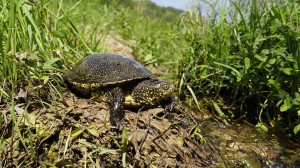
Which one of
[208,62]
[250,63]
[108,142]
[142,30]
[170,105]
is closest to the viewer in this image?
[108,142]

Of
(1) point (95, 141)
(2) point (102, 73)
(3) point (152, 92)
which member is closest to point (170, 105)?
(3) point (152, 92)

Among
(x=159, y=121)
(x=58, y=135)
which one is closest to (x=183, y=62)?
(x=159, y=121)

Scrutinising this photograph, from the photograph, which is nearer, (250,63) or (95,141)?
(95,141)

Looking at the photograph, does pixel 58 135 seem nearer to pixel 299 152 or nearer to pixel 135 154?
pixel 135 154

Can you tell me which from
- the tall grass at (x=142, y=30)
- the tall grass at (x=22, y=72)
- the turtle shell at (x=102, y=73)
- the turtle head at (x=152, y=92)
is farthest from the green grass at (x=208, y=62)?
the tall grass at (x=142, y=30)

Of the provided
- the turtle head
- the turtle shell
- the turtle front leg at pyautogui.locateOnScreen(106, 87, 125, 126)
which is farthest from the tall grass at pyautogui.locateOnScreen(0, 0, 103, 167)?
the turtle head

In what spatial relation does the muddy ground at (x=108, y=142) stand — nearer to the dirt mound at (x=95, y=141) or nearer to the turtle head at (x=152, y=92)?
the dirt mound at (x=95, y=141)

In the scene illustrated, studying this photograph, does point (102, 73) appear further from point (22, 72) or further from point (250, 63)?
point (250, 63)
